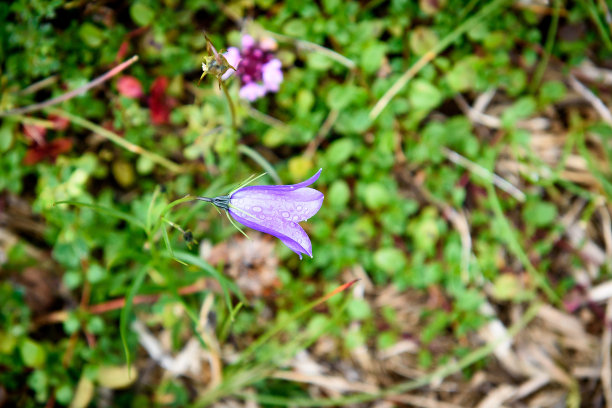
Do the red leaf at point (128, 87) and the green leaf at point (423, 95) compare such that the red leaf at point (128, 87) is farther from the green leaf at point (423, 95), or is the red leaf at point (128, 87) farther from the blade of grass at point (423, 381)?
the blade of grass at point (423, 381)

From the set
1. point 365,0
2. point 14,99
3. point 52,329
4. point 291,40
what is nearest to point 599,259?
point 365,0

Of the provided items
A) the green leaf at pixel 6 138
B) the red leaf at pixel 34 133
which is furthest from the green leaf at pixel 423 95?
the green leaf at pixel 6 138

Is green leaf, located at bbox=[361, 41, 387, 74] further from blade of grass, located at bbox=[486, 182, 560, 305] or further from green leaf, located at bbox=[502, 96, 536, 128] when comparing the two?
blade of grass, located at bbox=[486, 182, 560, 305]

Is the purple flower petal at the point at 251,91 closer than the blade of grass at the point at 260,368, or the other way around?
the purple flower petal at the point at 251,91

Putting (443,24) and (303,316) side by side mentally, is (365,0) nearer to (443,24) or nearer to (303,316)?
(443,24)

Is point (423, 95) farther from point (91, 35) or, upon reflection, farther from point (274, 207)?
point (91, 35)
